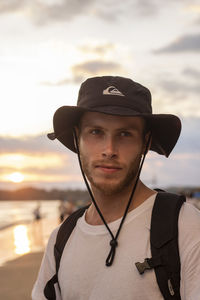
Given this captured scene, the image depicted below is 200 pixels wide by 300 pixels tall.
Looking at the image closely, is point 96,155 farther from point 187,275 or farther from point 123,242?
point 187,275

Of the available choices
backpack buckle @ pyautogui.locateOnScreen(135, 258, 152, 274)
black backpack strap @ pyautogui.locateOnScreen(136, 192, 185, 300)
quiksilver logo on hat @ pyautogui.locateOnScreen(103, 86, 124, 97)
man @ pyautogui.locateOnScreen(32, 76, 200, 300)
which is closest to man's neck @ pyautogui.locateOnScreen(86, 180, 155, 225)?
man @ pyautogui.locateOnScreen(32, 76, 200, 300)

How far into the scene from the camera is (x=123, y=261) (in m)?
2.28

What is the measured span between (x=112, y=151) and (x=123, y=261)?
545 millimetres

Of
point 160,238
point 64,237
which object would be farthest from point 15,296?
point 160,238

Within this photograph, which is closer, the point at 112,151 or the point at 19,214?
the point at 112,151

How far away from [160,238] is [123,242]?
0.24 metres

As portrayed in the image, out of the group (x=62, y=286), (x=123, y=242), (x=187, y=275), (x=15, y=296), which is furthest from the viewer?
(x=15, y=296)

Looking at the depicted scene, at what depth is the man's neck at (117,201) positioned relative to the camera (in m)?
2.52

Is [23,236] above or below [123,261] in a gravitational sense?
below

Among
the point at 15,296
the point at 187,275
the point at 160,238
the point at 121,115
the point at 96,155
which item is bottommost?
the point at 15,296

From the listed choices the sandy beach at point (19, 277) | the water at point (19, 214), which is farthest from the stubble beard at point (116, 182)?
the water at point (19, 214)

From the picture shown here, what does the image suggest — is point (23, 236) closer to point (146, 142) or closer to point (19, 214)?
point (146, 142)

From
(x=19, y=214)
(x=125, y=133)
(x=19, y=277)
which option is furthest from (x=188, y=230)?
(x=19, y=214)

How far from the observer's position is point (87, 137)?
254 cm
